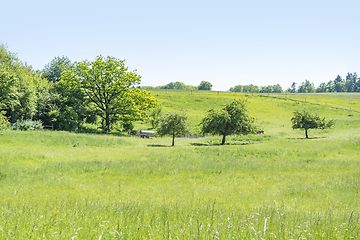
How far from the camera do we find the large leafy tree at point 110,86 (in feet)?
163

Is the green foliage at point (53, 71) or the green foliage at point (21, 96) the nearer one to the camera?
the green foliage at point (21, 96)

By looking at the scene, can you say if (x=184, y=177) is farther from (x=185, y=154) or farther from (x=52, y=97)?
(x=52, y=97)

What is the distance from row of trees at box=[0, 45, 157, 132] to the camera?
1742 inches

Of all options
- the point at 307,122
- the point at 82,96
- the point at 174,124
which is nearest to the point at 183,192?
the point at 174,124

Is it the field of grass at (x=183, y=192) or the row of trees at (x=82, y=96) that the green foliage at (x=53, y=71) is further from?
the field of grass at (x=183, y=192)

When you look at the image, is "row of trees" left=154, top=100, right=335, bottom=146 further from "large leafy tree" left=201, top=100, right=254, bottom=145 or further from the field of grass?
the field of grass

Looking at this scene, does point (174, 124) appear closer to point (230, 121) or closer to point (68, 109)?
point (230, 121)

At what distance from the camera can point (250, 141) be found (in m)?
41.0

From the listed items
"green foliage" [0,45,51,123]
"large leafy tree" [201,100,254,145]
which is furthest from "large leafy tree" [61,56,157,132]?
"large leafy tree" [201,100,254,145]

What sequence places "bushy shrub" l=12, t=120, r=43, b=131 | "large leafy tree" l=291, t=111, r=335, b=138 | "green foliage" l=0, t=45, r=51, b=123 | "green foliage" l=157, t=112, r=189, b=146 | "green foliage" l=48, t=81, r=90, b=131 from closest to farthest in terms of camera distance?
"green foliage" l=0, t=45, r=51, b=123 < "bushy shrub" l=12, t=120, r=43, b=131 < "green foliage" l=157, t=112, r=189, b=146 < "large leafy tree" l=291, t=111, r=335, b=138 < "green foliage" l=48, t=81, r=90, b=131

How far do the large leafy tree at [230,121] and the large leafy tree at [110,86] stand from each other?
17310mm

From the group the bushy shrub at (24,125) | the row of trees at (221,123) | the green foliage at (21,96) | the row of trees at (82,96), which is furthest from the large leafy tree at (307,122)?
the green foliage at (21,96)

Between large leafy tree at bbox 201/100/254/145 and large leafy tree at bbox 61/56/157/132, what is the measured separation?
1731cm

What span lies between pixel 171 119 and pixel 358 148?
2478 centimetres
